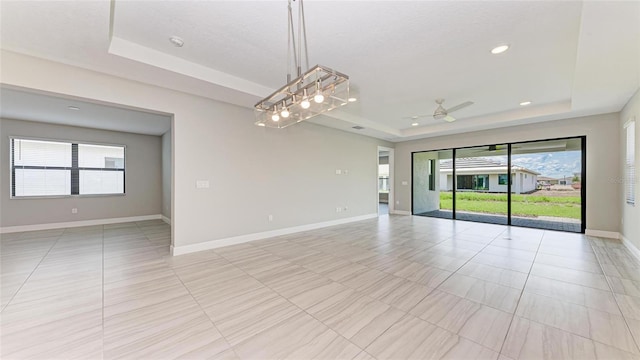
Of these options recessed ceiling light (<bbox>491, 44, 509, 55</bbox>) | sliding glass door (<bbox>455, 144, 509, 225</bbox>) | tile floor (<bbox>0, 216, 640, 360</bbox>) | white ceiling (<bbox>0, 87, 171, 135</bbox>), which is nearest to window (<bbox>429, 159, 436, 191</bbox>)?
sliding glass door (<bbox>455, 144, 509, 225</bbox>)

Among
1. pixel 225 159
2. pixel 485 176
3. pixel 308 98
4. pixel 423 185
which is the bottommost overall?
pixel 423 185

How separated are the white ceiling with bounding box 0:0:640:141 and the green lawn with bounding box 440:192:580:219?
2.58 m

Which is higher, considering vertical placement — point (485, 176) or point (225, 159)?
point (225, 159)

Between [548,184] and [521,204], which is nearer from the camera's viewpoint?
[548,184]

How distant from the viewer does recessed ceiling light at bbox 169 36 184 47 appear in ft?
9.02

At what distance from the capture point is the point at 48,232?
18.2ft

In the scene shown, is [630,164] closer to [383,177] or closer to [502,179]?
[502,179]

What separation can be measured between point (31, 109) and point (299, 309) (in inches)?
267

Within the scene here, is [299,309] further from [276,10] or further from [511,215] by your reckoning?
[511,215]

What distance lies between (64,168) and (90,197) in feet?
3.03

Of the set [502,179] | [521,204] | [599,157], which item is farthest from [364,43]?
[521,204]

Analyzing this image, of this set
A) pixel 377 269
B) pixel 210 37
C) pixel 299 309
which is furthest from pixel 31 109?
pixel 377 269

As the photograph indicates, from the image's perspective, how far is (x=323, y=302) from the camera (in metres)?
2.43

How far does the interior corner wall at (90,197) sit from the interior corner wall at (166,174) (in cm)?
35
